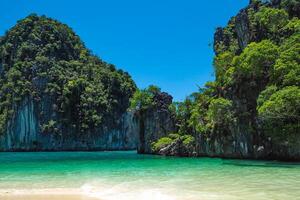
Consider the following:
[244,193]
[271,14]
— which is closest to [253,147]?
[271,14]

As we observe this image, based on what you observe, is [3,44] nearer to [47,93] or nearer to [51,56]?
[51,56]

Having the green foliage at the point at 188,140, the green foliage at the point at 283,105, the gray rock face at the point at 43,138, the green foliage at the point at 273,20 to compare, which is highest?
the green foliage at the point at 273,20

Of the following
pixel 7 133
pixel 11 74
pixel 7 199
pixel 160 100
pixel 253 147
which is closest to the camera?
pixel 7 199

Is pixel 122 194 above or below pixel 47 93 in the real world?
below

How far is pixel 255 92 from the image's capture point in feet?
98.1

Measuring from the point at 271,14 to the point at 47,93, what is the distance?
58.1 m

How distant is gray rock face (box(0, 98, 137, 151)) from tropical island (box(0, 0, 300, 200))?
0.20 m

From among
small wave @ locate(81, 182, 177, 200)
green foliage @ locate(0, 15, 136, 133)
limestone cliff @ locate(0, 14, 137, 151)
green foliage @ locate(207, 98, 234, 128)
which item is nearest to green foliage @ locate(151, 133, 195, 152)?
green foliage @ locate(207, 98, 234, 128)

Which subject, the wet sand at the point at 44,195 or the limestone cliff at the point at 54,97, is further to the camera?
the limestone cliff at the point at 54,97

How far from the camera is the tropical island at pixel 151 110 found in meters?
23.2

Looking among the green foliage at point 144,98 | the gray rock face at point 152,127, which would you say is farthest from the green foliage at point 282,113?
the green foliage at point 144,98

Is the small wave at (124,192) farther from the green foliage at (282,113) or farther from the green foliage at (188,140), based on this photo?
the green foliage at (188,140)

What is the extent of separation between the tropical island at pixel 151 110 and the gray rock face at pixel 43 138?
20cm

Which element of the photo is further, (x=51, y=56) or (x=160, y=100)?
(x=51, y=56)
